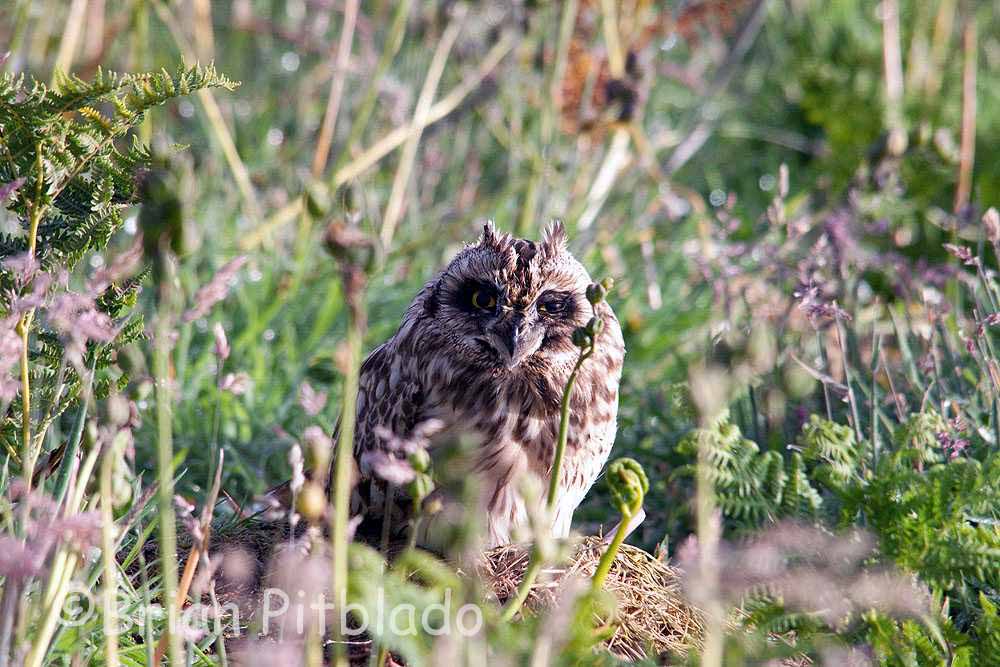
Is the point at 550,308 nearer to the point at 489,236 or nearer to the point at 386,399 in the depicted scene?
the point at 489,236

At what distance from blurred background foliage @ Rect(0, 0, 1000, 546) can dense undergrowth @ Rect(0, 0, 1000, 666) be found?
0.08 ft

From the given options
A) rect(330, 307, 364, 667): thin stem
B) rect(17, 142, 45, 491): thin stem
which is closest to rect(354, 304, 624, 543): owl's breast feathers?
rect(17, 142, 45, 491): thin stem

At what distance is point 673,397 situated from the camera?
327 cm

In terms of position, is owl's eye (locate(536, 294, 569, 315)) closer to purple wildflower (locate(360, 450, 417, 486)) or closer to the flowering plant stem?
the flowering plant stem

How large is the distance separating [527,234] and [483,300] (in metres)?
1.90

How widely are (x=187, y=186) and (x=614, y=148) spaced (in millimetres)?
3679

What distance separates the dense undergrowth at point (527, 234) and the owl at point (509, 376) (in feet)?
0.82

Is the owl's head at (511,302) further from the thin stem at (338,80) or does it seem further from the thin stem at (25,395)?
the thin stem at (338,80)

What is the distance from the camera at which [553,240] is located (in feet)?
9.36

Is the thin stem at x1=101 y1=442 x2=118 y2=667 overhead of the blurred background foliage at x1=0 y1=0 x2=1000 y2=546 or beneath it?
beneath

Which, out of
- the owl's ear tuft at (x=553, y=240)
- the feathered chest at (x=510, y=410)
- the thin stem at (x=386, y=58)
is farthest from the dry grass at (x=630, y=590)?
the thin stem at (x=386, y=58)

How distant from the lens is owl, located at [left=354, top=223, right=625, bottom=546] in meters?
2.73

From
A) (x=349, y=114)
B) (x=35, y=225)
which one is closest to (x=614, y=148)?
(x=349, y=114)

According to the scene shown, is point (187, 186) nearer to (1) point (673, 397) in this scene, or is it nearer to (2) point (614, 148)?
(1) point (673, 397)
